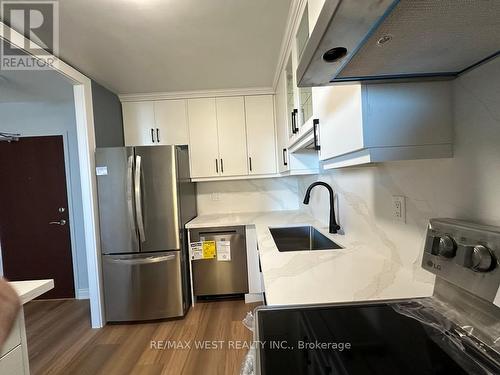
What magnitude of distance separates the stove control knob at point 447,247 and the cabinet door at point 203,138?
2.37 metres

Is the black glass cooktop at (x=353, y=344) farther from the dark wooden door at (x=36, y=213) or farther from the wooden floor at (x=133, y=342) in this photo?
the dark wooden door at (x=36, y=213)

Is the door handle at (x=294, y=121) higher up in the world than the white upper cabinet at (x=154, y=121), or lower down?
lower down

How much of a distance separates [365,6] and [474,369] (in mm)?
736

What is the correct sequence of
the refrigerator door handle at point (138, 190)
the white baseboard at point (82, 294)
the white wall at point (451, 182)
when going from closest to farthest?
the white wall at point (451, 182)
the refrigerator door handle at point (138, 190)
the white baseboard at point (82, 294)

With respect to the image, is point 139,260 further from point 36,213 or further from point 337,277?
point 337,277

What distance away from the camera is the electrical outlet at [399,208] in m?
1.02

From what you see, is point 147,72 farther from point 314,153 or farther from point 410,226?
point 410,226

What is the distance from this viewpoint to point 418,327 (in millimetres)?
669

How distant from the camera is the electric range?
1.79 feet

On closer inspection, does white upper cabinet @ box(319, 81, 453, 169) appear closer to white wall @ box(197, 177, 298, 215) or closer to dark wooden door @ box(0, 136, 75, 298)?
white wall @ box(197, 177, 298, 215)

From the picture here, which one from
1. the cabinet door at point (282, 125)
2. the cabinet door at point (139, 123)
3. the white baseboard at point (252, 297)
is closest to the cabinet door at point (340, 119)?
the cabinet door at point (282, 125)

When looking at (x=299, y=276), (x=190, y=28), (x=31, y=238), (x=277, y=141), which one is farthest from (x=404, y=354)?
(x=31, y=238)

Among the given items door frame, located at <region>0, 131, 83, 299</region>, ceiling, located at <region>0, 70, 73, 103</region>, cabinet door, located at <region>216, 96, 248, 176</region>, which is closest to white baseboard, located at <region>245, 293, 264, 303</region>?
cabinet door, located at <region>216, 96, 248, 176</region>

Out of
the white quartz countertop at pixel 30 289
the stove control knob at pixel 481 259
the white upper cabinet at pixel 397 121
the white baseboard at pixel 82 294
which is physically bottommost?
the white baseboard at pixel 82 294
